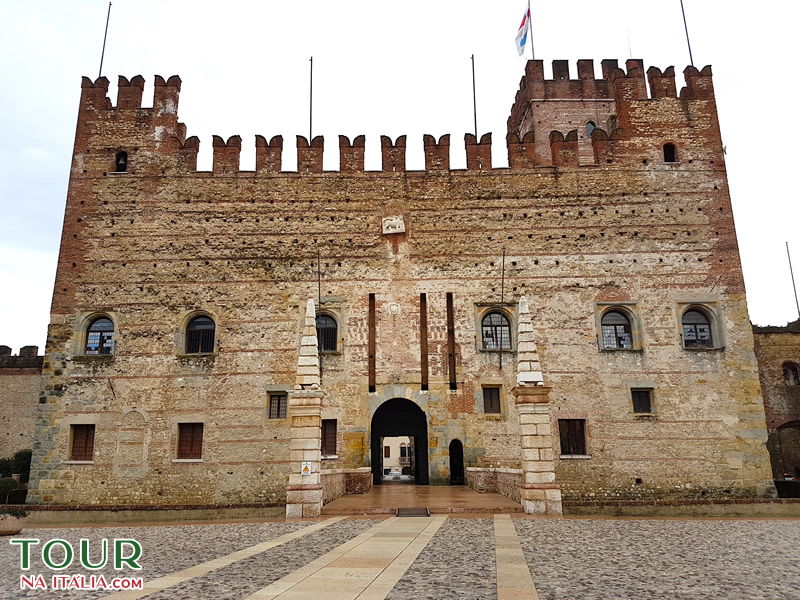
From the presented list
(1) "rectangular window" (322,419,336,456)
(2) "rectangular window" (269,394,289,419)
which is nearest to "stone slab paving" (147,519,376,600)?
(1) "rectangular window" (322,419,336,456)

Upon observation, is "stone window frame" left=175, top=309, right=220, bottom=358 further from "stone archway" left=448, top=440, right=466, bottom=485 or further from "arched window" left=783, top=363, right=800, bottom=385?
"arched window" left=783, top=363, right=800, bottom=385

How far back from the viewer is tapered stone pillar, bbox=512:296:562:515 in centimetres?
1255

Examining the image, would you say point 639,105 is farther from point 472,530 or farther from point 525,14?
point 472,530

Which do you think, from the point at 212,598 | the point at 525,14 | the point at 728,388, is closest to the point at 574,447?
the point at 728,388

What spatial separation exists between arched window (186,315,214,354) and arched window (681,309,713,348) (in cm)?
1525

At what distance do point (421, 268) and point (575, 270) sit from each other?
5042mm

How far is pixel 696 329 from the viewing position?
62.2 ft

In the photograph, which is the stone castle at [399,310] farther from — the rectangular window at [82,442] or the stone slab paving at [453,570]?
the stone slab paving at [453,570]

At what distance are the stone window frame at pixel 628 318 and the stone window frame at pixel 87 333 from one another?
15414 millimetres

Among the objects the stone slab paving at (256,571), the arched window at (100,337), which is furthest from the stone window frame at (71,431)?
the stone slab paving at (256,571)

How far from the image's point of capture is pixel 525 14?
23391mm

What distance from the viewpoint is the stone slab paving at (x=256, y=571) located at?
579cm

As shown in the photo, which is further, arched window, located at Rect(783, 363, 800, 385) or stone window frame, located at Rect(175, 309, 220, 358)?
arched window, located at Rect(783, 363, 800, 385)

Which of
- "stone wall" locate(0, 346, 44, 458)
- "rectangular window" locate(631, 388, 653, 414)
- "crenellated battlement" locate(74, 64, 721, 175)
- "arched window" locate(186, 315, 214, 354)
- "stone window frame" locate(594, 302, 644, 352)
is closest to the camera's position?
"rectangular window" locate(631, 388, 653, 414)
